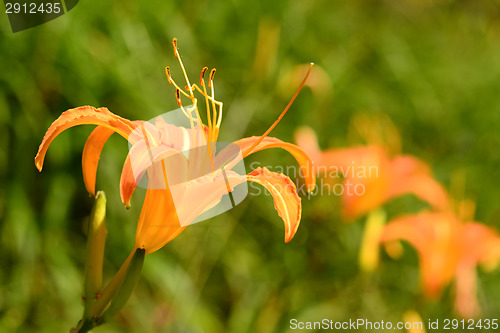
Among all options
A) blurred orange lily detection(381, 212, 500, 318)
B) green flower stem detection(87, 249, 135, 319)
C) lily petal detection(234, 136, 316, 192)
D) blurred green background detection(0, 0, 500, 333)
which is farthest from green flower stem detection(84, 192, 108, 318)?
blurred orange lily detection(381, 212, 500, 318)

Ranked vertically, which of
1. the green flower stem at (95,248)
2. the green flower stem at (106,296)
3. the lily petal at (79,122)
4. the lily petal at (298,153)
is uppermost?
the lily petal at (79,122)

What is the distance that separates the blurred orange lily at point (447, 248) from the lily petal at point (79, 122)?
2.54 ft

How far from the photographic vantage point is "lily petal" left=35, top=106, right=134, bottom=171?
1.62ft

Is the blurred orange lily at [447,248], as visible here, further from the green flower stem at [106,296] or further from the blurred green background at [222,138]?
the green flower stem at [106,296]

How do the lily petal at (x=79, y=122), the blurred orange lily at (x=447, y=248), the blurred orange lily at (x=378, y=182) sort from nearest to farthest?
the lily petal at (x=79, y=122)
the blurred orange lily at (x=447, y=248)
the blurred orange lily at (x=378, y=182)

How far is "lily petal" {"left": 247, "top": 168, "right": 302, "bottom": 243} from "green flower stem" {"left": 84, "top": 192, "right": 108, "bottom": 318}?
174 millimetres

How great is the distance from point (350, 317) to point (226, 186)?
2.69 ft

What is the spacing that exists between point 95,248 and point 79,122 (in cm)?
15

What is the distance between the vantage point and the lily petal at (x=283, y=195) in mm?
517

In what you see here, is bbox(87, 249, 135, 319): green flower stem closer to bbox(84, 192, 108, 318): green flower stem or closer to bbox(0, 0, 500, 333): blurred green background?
bbox(84, 192, 108, 318): green flower stem

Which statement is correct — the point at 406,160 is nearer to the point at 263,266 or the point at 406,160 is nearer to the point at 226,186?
the point at 263,266

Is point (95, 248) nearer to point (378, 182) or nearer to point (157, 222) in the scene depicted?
point (157, 222)

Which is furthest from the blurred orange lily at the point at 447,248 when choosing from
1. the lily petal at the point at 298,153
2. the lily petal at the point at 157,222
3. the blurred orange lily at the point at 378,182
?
the lily petal at the point at 157,222

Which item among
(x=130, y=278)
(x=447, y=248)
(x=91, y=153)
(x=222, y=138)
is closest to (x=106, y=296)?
(x=130, y=278)
